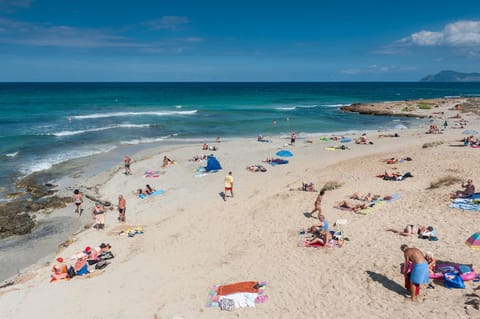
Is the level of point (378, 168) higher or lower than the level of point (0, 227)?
higher

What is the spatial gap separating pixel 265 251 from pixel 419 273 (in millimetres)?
4330

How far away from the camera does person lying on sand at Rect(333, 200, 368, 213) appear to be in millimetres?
13434

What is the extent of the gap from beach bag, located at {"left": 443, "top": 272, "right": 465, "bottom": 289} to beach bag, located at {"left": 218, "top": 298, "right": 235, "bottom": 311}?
4599 mm

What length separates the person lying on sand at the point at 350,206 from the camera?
13.4 m

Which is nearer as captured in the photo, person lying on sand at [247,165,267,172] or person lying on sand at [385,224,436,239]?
person lying on sand at [385,224,436,239]

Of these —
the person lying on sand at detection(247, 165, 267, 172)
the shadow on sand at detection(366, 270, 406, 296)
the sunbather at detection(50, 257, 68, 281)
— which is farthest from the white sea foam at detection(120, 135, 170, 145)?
the shadow on sand at detection(366, 270, 406, 296)

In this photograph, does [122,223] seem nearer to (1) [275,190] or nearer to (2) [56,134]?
(1) [275,190]

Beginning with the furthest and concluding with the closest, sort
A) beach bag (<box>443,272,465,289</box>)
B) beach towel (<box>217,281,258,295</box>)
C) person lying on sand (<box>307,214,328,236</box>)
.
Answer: person lying on sand (<box>307,214,328,236</box>) → beach towel (<box>217,281,258,295</box>) → beach bag (<box>443,272,465,289</box>)

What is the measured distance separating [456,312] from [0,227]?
14.6 m

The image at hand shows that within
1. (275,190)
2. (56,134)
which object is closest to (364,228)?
(275,190)

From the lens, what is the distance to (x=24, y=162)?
972 inches

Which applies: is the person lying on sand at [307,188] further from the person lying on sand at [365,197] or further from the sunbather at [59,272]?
the sunbather at [59,272]

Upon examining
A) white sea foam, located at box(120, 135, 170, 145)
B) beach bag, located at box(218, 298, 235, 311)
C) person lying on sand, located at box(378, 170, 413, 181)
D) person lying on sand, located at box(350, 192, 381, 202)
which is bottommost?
beach bag, located at box(218, 298, 235, 311)

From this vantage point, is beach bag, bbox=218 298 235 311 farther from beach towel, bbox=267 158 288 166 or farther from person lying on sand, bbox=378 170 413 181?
beach towel, bbox=267 158 288 166
